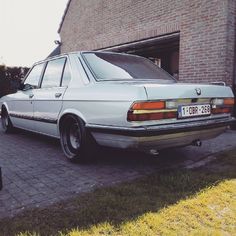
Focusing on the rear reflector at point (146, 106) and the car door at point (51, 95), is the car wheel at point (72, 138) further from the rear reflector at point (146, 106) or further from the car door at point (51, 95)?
the rear reflector at point (146, 106)

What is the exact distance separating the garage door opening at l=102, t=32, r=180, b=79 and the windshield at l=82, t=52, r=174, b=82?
4.27m

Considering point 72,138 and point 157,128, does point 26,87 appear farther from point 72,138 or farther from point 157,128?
point 157,128

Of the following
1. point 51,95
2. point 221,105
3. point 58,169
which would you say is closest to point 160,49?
point 51,95

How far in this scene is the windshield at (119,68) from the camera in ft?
13.6

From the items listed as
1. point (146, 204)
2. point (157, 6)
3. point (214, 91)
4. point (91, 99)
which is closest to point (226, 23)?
point (157, 6)

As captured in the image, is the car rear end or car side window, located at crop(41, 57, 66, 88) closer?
the car rear end

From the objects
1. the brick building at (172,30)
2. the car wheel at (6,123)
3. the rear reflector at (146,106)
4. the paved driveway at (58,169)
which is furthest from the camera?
the brick building at (172,30)

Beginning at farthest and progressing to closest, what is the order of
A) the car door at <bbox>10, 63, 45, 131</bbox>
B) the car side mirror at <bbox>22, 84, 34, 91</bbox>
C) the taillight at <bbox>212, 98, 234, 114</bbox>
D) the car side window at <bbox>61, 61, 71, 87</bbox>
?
the car side mirror at <bbox>22, 84, 34, 91</bbox>, the car door at <bbox>10, 63, 45, 131</bbox>, the car side window at <bbox>61, 61, 71, 87</bbox>, the taillight at <bbox>212, 98, 234, 114</bbox>

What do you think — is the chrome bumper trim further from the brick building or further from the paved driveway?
the brick building

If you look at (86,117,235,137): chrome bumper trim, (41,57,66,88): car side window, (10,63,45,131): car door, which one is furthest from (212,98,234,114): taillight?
(10,63,45,131): car door

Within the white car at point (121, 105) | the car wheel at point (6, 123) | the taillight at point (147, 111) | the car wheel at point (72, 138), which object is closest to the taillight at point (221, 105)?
the white car at point (121, 105)

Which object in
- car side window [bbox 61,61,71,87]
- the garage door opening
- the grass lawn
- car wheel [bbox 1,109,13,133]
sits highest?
the garage door opening

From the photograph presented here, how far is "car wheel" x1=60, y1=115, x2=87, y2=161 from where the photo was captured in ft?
13.5

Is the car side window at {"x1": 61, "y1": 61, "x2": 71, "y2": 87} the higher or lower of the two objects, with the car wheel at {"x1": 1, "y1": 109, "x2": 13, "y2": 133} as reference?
higher
